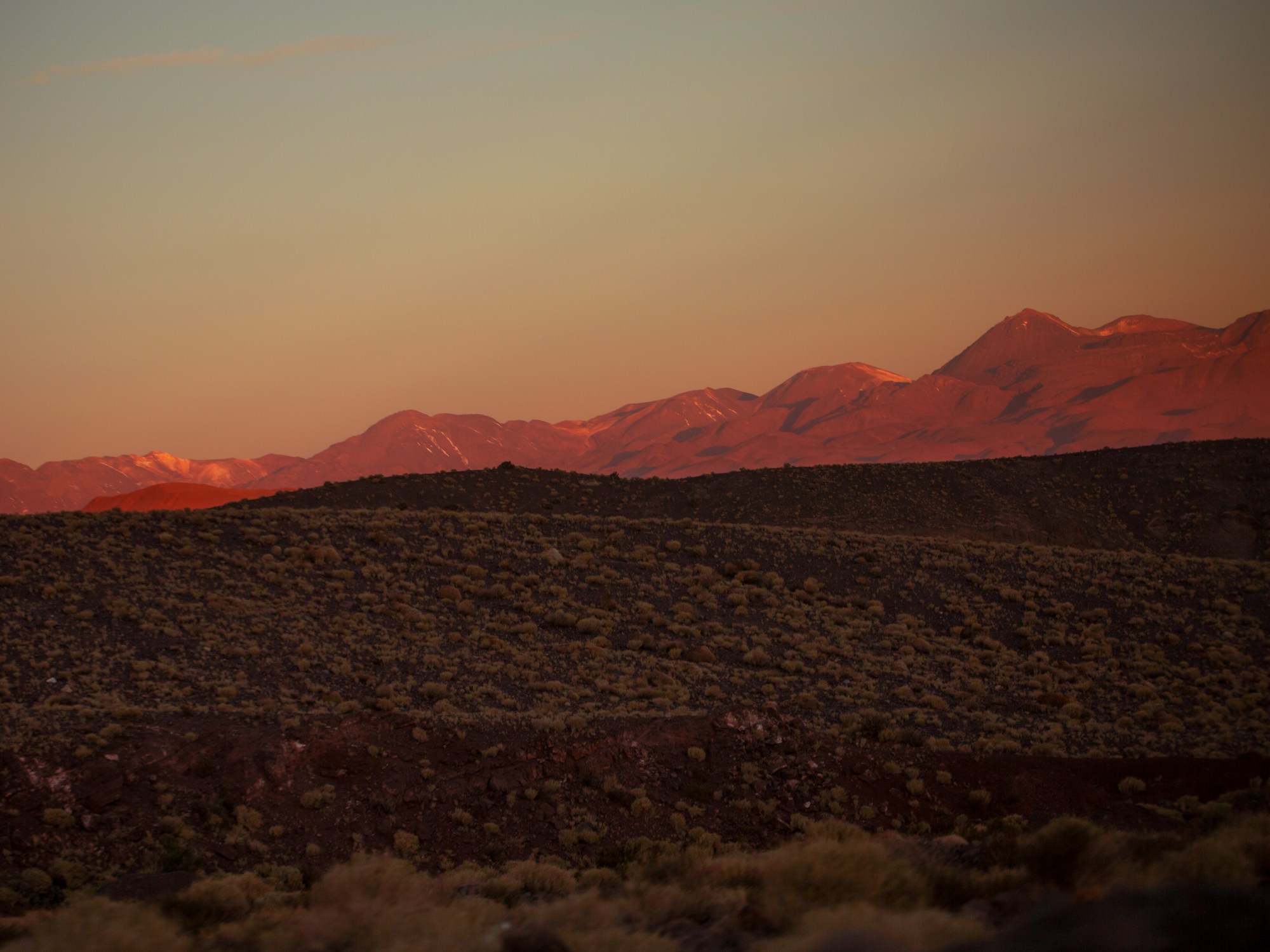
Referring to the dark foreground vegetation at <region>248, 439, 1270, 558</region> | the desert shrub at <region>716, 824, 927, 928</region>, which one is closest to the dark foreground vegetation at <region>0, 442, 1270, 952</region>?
the desert shrub at <region>716, 824, 927, 928</region>

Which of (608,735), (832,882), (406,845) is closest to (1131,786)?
(608,735)

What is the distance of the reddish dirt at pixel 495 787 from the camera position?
1488 centimetres

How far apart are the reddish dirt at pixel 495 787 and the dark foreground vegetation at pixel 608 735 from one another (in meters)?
0.06

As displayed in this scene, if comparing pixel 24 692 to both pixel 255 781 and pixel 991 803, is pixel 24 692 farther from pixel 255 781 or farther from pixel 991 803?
pixel 991 803

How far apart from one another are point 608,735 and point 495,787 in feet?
8.33

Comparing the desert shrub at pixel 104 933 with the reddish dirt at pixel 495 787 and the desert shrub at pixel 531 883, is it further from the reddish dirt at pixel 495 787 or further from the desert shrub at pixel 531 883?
the reddish dirt at pixel 495 787

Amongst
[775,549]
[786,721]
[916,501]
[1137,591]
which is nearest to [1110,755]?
[786,721]

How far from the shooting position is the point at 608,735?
61.6 feet

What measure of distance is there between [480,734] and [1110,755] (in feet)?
42.6

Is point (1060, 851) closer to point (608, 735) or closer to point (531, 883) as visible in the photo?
point (531, 883)

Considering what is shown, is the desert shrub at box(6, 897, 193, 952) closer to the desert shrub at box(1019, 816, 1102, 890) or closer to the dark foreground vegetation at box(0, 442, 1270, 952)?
the dark foreground vegetation at box(0, 442, 1270, 952)

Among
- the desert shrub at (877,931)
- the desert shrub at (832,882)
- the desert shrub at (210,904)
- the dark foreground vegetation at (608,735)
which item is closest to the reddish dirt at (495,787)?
the dark foreground vegetation at (608,735)

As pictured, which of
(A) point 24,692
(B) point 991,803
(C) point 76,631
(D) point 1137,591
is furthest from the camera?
(D) point 1137,591

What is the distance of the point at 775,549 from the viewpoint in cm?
3934
